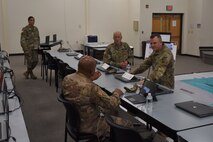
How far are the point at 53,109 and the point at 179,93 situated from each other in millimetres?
2586

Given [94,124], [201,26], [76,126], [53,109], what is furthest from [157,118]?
[201,26]

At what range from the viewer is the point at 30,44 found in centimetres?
700

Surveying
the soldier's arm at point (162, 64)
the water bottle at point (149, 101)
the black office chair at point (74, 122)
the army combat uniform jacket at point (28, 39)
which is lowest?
the black office chair at point (74, 122)

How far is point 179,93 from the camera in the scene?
2.88 meters

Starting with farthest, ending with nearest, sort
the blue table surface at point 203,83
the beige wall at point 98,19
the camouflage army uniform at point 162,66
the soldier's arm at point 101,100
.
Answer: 1. the beige wall at point 98,19
2. the blue table surface at point 203,83
3. the camouflage army uniform at point 162,66
4. the soldier's arm at point 101,100

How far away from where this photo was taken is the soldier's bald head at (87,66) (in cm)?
236

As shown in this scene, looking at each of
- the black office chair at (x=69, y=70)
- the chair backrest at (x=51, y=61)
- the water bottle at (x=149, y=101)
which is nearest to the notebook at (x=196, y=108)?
the water bottle at (x=149, y=101)

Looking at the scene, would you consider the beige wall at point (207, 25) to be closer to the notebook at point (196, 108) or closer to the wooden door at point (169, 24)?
the wooden door at point (169, 24)

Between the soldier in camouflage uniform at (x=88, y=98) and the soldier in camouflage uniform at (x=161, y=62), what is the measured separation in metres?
0.98

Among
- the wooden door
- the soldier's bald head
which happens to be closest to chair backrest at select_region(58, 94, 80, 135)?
the soldier's bald head

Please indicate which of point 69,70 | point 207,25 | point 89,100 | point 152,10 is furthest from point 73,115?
point 207,25

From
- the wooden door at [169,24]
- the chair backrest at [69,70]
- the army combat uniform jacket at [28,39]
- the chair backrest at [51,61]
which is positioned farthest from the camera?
the wooden door at [169,24]

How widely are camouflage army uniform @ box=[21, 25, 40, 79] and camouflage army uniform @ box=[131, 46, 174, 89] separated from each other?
4.19m

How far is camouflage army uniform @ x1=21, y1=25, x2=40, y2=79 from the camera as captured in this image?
6.98 m
